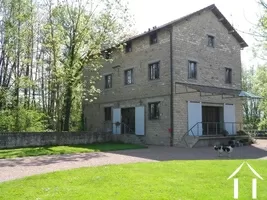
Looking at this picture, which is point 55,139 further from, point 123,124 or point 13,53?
point 13,53

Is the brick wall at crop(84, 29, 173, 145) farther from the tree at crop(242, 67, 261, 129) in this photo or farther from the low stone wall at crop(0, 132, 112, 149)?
the tree at crop(242, 67, 261, 129)

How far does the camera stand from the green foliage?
66.0 ft

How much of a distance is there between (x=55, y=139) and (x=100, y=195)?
14348 mm

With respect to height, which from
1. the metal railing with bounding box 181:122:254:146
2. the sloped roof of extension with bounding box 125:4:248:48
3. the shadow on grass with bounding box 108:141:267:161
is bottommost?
the shadow on grass with bounding box 108:141:267:161

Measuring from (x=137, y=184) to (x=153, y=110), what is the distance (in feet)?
48.6

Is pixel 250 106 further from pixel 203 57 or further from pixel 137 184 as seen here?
pixel 137 184

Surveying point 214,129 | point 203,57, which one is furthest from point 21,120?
point 214,129

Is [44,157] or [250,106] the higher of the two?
[250,106]

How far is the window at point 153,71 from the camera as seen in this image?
72.8 feet

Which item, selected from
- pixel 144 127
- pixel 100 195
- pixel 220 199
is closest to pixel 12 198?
pixel 100 195

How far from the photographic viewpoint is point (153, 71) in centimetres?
2252

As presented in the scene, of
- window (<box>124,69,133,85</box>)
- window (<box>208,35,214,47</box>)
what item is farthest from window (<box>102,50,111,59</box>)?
window (<box>208,35,214,47</box>)

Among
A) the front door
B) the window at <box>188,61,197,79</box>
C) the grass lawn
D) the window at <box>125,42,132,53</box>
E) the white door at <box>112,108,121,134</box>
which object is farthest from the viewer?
the white door at <box>112,108,121,134</box>

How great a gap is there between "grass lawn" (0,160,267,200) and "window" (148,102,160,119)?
1180cm
